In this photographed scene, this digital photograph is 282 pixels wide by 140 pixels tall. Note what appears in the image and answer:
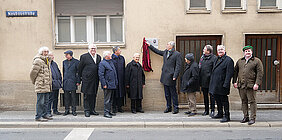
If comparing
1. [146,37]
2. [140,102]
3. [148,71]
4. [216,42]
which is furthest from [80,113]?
[216,42]

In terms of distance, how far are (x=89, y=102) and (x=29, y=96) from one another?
2133 mm

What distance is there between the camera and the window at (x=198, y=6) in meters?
9.05

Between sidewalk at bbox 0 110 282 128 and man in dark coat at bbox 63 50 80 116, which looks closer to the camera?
sidewalk at bbox 0 110 282 128

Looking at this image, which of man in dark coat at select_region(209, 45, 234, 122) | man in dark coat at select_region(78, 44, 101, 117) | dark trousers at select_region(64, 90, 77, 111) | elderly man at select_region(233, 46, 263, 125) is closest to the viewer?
elderly man at select_region(233, 46, 263, 125)

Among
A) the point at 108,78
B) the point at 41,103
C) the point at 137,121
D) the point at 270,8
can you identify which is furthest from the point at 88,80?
the point at 270,8

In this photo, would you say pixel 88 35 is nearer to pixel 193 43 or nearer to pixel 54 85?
pixel 54 85

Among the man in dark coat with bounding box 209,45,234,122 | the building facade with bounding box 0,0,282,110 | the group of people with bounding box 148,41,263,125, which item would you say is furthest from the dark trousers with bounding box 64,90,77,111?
the man in dark coat with bounding box 209,45,234,122

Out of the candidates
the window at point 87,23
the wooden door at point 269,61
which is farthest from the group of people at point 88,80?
the wooden door at point 269,61

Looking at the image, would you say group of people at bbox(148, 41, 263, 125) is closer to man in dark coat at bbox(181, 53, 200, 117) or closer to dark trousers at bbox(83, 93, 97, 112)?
man in dark coat at bbox(181, 53, 200, 117)

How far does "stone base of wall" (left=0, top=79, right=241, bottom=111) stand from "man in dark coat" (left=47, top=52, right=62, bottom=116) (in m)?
0.58

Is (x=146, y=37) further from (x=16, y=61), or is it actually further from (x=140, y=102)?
(x=16, y=61)

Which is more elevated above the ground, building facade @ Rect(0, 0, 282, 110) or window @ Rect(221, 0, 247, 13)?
window @ Rect(221, 0, 247, 13)

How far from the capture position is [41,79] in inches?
299

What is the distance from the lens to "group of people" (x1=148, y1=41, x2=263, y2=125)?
705cm
